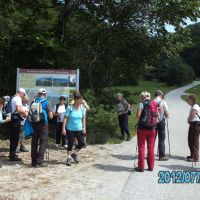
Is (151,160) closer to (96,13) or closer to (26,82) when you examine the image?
(26,82)

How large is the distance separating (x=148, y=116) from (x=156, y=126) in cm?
145

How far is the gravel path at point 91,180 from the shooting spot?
834 centimetres

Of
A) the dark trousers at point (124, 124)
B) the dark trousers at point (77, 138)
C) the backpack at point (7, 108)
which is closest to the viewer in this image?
the dark trousers at point (77, 138)

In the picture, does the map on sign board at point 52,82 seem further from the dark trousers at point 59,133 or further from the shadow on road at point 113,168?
the shadow on road at point 113,168

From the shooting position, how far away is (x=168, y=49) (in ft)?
58.7

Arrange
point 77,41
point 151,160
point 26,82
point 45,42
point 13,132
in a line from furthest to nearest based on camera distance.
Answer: point 77,41 → point 45,42 → point 26,82 → point 13,132 → point 151,160

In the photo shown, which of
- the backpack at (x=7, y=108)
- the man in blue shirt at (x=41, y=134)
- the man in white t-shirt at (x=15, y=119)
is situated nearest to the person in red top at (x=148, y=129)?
the man in blue shirt at (x=41, y=134)

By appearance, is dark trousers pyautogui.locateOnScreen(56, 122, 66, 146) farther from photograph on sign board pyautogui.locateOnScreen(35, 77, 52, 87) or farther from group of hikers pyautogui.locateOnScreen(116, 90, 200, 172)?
group of hikers pyautogui.locateOnScreen(116, 90, 200, 172)

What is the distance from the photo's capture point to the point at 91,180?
955cm

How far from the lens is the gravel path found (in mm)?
8336

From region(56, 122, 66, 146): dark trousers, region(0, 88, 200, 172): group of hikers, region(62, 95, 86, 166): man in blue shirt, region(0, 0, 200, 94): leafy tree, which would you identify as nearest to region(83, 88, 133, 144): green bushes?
region(0, 0, 200, 94): leafy tree

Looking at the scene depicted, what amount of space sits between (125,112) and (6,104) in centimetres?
537

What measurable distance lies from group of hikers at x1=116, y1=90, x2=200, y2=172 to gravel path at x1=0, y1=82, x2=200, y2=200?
318 millimetres

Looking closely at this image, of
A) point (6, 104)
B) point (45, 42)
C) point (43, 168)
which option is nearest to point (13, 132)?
point (6, 104)
